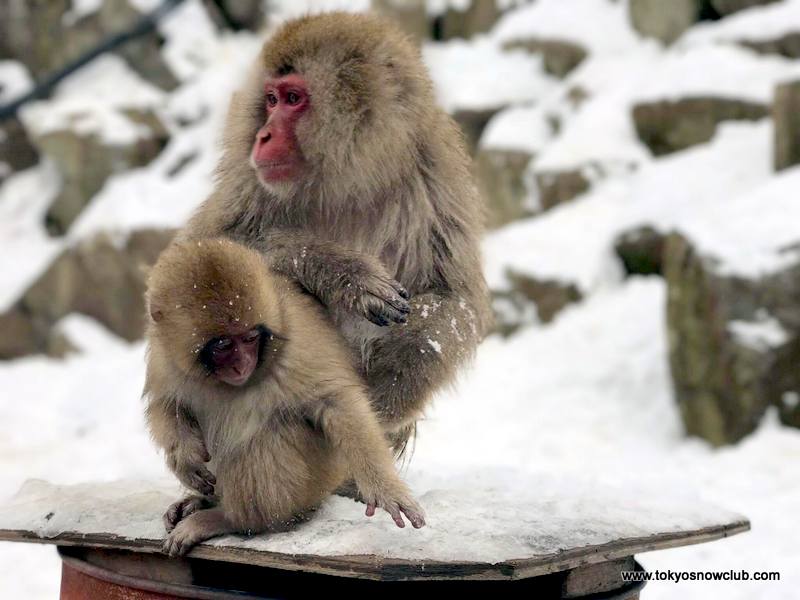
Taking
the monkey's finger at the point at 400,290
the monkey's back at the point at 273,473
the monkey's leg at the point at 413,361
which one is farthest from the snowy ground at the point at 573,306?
the monkey's back at the point at 273,473

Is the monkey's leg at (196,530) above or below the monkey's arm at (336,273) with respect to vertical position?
below

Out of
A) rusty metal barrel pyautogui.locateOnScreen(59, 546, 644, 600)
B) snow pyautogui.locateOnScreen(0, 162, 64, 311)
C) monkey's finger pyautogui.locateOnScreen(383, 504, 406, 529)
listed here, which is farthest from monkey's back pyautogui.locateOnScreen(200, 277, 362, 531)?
snow pyautogui.locateOnScreen(0, 162, 64, 311)

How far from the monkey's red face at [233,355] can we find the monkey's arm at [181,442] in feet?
0.76

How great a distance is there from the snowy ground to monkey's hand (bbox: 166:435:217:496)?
81 cm

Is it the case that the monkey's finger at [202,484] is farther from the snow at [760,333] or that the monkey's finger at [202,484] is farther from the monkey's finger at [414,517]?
the snow at [760,333]

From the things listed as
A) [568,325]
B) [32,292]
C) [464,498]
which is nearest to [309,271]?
[464,498]

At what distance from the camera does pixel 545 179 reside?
8055mm

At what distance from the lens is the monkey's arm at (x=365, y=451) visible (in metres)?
2.14

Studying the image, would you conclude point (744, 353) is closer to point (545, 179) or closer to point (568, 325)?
point (568, 325)

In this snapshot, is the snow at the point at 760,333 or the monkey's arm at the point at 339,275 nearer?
the monkey's arm at the point at 339,275

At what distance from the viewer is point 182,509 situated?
2410mm

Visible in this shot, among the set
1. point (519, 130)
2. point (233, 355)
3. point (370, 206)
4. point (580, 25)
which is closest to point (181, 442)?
point (233, 355)

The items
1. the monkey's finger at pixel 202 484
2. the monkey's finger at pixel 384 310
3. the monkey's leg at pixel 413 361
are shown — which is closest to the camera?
the monkey's finger at pixel 202 484

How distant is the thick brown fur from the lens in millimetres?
2518
